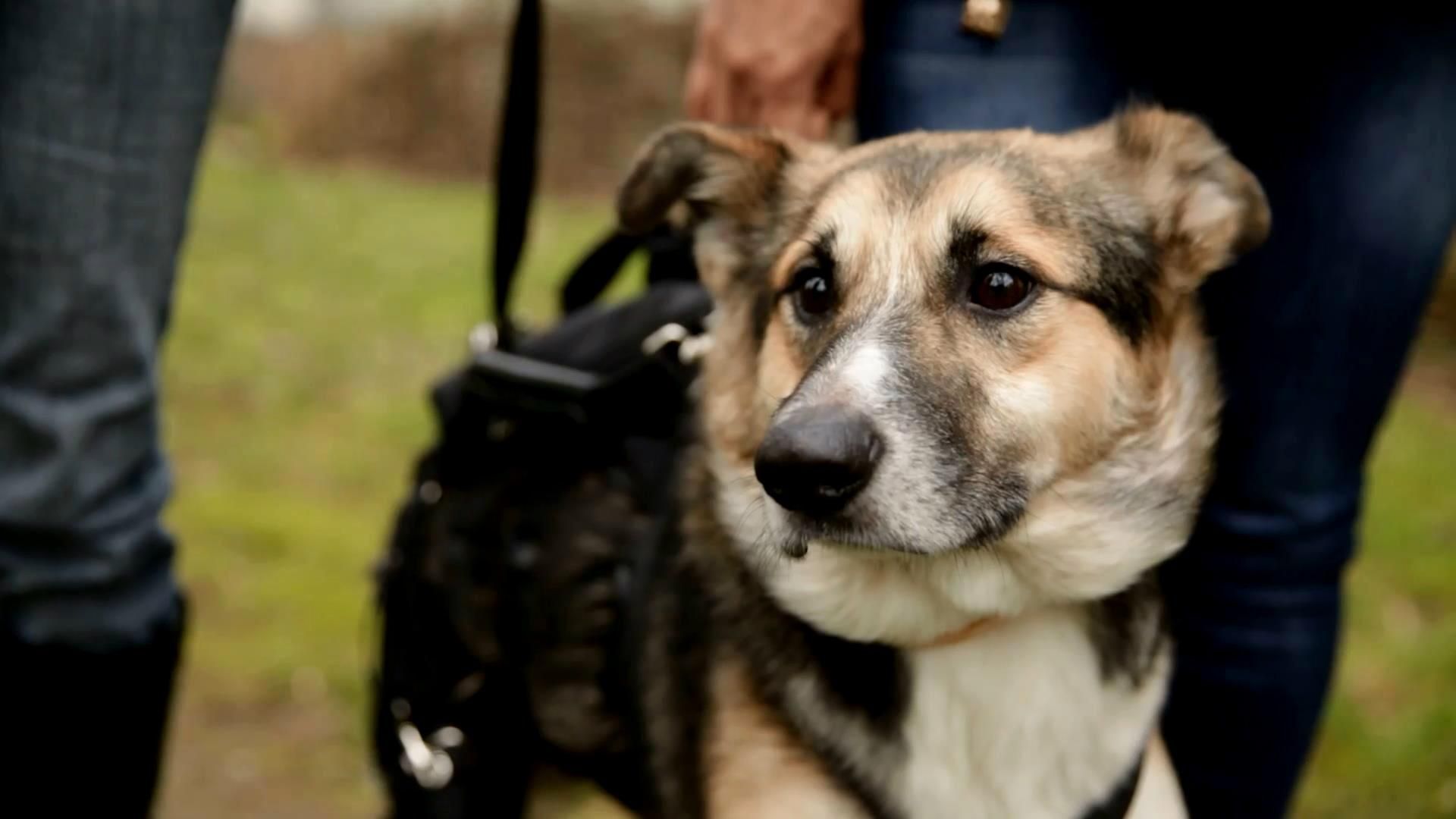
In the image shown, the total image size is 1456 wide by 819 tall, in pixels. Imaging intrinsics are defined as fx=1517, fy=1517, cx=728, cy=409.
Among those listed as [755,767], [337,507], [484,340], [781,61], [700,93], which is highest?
[781,61]

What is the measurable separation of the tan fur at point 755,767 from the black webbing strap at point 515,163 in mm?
797

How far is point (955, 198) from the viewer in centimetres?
206

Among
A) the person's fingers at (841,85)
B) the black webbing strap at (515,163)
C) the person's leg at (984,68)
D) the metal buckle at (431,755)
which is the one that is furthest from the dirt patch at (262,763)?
the person's leg at (984,68)

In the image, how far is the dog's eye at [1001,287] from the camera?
2.04 metres

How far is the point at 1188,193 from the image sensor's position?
218 cm

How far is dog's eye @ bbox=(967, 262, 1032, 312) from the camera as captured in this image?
2.04 m

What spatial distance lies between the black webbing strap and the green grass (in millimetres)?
1409

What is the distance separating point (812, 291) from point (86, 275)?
1.05 m

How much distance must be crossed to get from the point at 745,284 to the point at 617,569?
1.67ft

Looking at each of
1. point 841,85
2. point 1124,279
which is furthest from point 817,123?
point 1124,279

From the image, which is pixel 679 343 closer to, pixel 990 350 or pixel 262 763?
pixel 990 350

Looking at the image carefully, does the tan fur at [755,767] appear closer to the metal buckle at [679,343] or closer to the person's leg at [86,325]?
the metal buckle at [679,343]

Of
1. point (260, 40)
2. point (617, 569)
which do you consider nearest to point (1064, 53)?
point (617, 569)

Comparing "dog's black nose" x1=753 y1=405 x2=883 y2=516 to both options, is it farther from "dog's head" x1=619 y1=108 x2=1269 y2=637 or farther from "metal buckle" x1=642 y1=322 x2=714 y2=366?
A: "metal buckle" x1=642 y1=322 x2=714 y2=366
